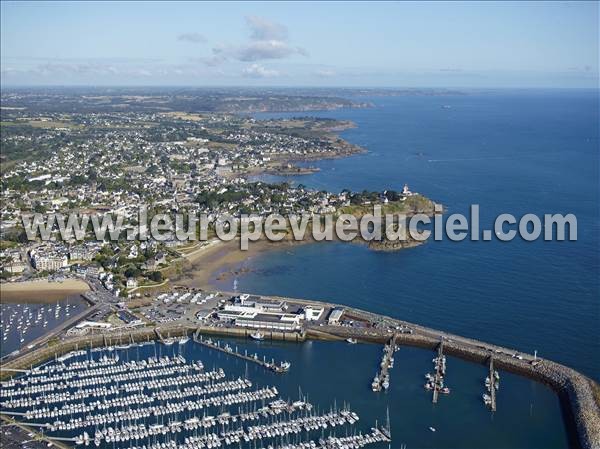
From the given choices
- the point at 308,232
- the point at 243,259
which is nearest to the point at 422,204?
the point at 308,232

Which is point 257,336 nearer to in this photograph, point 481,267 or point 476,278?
point 476,278

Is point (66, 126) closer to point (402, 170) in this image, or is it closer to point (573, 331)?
point (402, 170)

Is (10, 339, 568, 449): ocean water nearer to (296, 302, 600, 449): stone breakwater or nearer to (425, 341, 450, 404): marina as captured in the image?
(425, 341, 450, 404): marina

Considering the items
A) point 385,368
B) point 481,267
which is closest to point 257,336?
point 385,368

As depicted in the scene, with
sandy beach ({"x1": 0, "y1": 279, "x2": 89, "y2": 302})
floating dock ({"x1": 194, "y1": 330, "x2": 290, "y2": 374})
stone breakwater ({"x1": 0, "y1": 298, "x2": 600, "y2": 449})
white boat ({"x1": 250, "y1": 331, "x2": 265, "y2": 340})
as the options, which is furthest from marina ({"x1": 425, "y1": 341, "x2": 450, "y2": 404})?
sandy beach ({"x1": 0, "y1": 279, "x2": 89, "y2": 302})

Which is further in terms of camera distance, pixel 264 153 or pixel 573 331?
pixel 264 153

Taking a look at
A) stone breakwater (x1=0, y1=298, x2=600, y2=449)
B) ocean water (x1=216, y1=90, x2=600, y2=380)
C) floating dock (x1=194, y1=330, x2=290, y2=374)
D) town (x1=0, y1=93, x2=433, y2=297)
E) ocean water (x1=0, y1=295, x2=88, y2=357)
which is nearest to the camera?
→ stone breakwater (x1=0, y1=298, x2=600, y2=449)

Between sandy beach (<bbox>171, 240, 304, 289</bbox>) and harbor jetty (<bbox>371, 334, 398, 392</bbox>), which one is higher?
sandy beach (<bbox>171, 240, 304, 289</bbox>)
